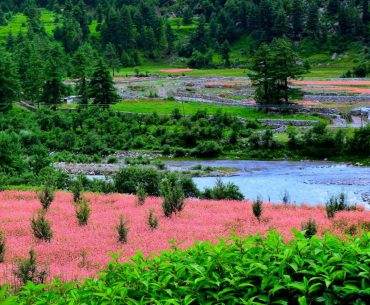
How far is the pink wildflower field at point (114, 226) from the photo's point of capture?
13.7 metres

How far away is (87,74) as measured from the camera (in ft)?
285

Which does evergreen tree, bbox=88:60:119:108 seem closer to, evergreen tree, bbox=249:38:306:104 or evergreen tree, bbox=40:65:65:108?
evergreen tree, bbox=40:65:65:108

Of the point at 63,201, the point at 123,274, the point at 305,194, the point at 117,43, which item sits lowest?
the point at 305,194

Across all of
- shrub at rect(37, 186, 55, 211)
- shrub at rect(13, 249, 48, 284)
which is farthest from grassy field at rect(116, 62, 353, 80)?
shrub at rect(13, 249, 48, 284)

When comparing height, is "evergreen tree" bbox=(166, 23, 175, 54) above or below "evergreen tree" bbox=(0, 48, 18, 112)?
above

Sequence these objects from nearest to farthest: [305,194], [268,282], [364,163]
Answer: [268,282], [305,194], [364,163]

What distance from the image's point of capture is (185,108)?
78.9m

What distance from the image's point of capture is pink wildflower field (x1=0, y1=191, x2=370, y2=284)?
13664mm

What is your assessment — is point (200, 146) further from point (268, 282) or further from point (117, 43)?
point (117, 43)

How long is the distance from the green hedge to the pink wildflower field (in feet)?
14.8

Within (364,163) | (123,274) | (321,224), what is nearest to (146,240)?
(321,224)

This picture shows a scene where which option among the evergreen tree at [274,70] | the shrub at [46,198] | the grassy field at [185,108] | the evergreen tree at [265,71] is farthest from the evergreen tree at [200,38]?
the shrub at [46,198]

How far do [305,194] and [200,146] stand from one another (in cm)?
2044

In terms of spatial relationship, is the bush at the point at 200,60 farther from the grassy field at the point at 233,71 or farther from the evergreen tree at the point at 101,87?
the evergreen tree at the point at 101,87
